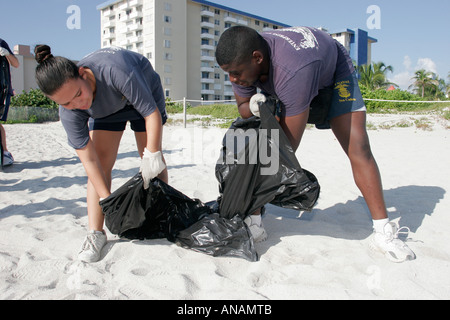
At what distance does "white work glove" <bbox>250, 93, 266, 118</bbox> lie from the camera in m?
2.11

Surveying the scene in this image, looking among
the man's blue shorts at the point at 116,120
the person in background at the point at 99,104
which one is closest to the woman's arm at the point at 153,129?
the person in background at the point at 99,104

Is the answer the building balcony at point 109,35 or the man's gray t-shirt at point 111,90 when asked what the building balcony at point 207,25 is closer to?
the building balcony at point 109,35

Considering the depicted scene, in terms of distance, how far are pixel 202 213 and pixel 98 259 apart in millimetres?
743

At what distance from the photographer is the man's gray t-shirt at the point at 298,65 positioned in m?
1.82

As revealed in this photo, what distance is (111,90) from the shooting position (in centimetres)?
200

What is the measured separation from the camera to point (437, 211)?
292cm

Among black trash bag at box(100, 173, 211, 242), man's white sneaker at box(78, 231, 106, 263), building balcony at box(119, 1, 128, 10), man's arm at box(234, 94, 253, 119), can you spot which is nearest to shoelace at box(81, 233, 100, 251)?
man's white sneaker at box(78, 231, 106, 263)

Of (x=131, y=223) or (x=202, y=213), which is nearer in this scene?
(x=131, y=223)

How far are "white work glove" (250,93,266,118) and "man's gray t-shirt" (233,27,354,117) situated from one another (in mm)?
60

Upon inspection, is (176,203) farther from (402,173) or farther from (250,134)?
(402,173)

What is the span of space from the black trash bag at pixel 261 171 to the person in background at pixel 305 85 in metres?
0.09

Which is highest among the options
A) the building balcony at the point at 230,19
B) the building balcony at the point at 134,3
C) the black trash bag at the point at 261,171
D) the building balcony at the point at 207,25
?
the building balcony at the point at 134,3

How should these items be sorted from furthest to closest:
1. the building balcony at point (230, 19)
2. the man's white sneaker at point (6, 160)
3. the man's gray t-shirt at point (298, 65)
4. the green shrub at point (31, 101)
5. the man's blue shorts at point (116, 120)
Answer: the building balcony at point (230, 19) → the green shrub at point (31, 101) → the man's white sneaker at point (6, 160) → the man's blue shorts at point (116, 120) → the man's gray t-shirt at point (298, 65)
